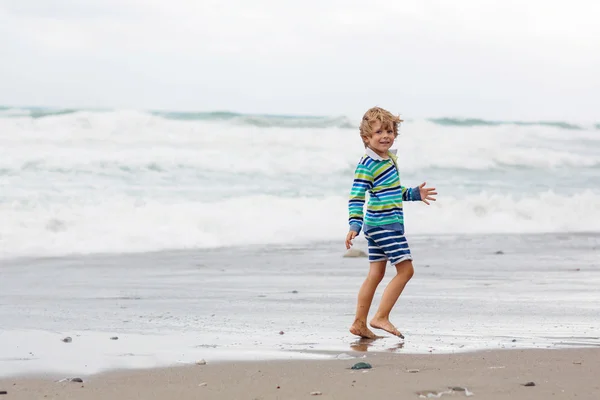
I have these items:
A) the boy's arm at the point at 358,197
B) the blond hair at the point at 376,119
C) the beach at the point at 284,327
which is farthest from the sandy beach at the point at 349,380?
the blond hair at the point at 376,119

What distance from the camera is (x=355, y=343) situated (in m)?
5.39

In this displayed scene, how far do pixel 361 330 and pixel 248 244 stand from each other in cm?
609

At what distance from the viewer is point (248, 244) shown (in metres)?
11.7

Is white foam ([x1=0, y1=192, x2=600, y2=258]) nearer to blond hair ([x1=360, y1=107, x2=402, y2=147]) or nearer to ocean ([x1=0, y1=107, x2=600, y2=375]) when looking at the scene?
ocean ([x1=0, y1=107, x2=600, y2=375])

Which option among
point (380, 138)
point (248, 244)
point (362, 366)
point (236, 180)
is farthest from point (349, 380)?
point (236, 180)

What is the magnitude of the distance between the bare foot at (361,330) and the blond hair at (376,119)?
108 cm

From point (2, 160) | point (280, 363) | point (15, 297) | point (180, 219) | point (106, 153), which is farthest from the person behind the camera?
point (106, 153)

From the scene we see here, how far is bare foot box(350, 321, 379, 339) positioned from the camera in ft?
18.5

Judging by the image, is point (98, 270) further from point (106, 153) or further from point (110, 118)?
point (110, 118)

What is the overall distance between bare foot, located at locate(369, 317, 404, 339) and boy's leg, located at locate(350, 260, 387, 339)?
0.18 ft

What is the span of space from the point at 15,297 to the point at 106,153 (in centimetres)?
1215

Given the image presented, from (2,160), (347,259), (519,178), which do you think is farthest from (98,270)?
(519,178)

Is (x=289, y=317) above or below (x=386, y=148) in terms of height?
below

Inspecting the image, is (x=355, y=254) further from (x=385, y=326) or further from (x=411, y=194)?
(x=385, y=326)
